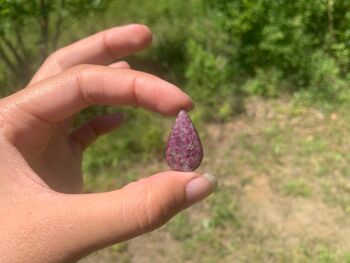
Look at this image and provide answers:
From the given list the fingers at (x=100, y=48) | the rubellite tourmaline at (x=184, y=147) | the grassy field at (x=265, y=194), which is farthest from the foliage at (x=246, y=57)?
the rubellite tourmaline at (x=184, y=147)

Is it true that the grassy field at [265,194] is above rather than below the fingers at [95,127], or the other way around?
below

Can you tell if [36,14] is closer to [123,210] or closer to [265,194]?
[265,194]

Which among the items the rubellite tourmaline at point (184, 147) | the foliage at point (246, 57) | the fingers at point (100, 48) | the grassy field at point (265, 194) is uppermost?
the fingers at point (100, 48)

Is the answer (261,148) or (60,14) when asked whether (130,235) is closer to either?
(261,148)

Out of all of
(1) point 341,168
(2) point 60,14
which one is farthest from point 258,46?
(2) point 60,14

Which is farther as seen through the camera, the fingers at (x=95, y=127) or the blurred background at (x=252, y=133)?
the blurred background at (x=252, y=133)

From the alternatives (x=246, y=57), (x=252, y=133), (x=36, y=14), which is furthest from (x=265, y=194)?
(x=36, y=14)

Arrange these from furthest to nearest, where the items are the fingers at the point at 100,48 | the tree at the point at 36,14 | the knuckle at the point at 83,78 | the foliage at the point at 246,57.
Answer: the foliage at the point at 246,57 → the tree at the point at 36,14 → the fingers at the point at 100,48 → the knuckle at the point at 83,78

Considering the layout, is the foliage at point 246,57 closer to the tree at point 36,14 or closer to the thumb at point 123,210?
the tree at point 36,14
